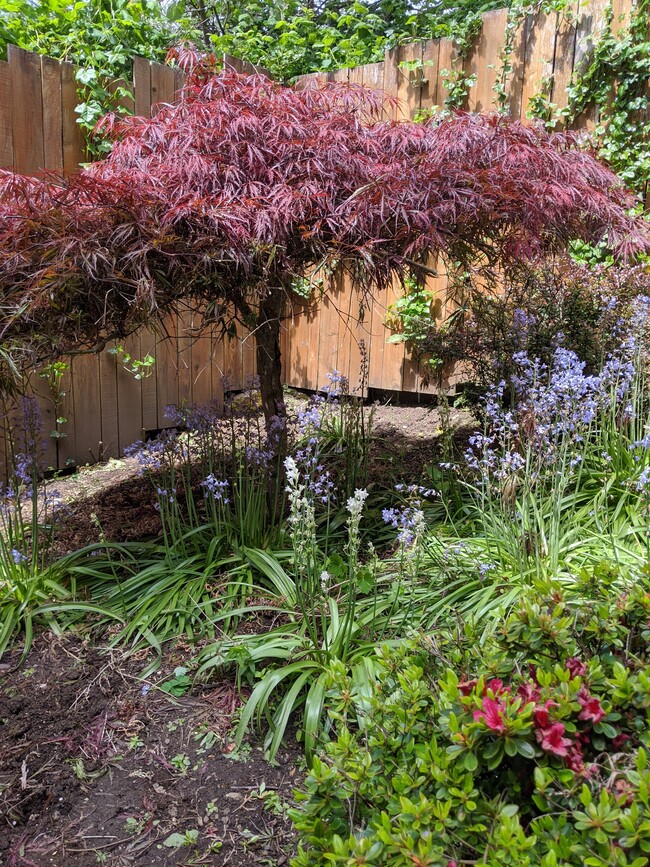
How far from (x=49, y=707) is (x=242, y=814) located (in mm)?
773

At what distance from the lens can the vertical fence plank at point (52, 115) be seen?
147 inches

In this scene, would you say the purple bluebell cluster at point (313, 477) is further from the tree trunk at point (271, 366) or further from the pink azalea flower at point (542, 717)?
the pink azalea flower at point (542, 717)

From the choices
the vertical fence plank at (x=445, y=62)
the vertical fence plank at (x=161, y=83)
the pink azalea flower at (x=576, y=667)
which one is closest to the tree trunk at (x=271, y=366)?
the pink azalea flower at (x=576, y=667)

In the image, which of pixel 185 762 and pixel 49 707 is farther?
pixel 49 707

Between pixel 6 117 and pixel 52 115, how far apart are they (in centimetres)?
29

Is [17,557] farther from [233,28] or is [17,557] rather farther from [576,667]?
[233,28]

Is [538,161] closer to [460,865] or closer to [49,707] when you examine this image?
[460,865]

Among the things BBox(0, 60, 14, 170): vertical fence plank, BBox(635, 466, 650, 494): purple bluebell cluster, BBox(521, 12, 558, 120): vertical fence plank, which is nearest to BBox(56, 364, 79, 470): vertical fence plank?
BBox(0, 60, 14, 170): vertical fence plank

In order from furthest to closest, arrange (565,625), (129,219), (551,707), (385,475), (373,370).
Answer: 1. (373,370)
2. (385,475)
3. (129,219)
4. (565,625)
5. (551,707)

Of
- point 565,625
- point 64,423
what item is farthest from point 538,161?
point 64,423

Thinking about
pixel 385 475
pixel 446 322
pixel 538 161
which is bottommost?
pixel 385 475

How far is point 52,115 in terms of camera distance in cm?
379

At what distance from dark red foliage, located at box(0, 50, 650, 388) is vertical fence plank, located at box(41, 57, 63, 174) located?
1357mm

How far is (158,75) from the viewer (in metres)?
4.21
